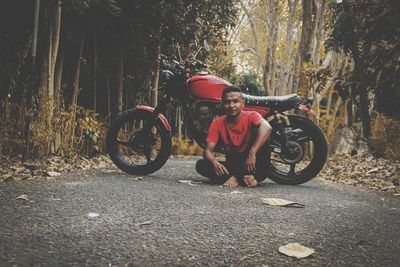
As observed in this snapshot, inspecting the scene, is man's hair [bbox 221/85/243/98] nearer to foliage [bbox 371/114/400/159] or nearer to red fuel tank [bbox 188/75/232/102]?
red fuel tank [bbox 188/75/232/102]

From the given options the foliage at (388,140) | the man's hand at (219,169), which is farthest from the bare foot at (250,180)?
the foliage at (388,140)

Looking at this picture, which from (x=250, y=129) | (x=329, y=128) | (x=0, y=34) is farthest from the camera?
(x=329, y=128)

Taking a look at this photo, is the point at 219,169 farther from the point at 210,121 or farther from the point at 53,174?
the point at 53,174

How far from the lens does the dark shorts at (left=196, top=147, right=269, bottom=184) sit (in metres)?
3.92

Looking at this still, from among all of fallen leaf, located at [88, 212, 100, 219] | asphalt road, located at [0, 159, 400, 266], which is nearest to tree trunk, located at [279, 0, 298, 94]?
asphalt road, located at [0, 159, 400, 266]

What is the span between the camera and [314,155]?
14.1ft

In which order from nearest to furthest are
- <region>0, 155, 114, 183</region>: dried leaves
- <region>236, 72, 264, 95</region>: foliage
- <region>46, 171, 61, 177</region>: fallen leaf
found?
1. <region>0, 155, 114, 183</region>: dried leaves
2. <region>46, 171, 61, 177</region>: fallen leaf
3. <region>236, 72, 264, 95</region>: foliage

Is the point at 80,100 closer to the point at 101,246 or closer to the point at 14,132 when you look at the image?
the point at 14,132

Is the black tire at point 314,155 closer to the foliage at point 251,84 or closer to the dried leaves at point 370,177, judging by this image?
the dried leaves at point 370,177

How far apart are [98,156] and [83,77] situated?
76.0 inches

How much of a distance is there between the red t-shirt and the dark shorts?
0.29 feet

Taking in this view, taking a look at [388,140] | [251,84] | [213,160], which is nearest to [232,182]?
[213,160]

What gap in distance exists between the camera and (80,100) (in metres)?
7.92

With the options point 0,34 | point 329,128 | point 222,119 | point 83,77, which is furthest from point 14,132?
point 329,128
